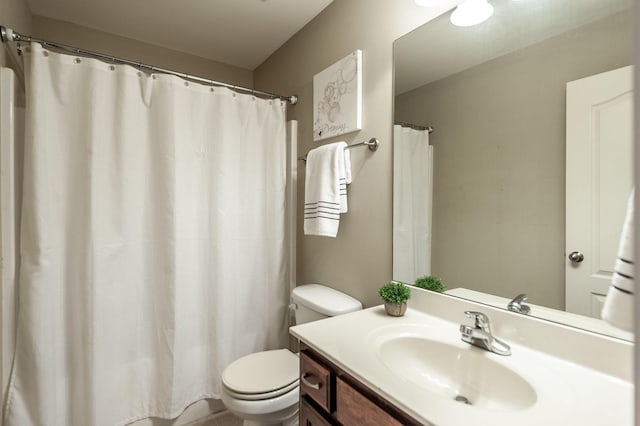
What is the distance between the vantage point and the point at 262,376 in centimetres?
143

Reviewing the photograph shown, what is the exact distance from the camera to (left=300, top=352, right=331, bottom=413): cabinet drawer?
94 cm

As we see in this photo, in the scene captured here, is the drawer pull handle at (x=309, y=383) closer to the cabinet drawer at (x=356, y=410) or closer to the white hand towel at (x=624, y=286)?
the cabinet drawer at (x=356, y=410)

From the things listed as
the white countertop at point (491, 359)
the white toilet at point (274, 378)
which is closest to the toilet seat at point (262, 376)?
the white toilet at point (274, 378)

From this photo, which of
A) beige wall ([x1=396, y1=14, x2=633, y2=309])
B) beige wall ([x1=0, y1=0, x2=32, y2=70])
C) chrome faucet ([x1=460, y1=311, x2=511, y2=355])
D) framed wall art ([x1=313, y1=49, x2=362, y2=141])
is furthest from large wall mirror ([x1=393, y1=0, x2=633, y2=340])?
beige wall ([x1=0, y1=0, x2=32, y2=70])

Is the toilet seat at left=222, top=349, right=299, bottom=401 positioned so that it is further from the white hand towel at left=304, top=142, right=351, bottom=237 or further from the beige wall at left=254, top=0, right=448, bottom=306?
the white hand towel at left=304, top=142, right=351, bottom=237

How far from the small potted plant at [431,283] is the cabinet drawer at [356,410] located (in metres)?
0.57

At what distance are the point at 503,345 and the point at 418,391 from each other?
0.39 metres

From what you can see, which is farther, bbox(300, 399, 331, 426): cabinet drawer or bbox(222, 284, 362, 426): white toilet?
bbox(222, 284, 362, 426): white toilet

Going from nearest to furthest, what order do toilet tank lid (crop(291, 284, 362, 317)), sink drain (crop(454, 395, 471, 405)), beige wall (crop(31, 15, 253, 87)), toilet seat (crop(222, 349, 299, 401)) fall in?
1. sink drain (crop(454, 395, 471, 405))
2. toilet seat (crop(222, 349, 299, 401))
3. toilet tank lid (crop(291, 284, 362, 317))
4. beige wall (crop(31, 15, 253, 87))

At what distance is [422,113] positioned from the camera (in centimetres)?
130

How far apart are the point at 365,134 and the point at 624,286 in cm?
127

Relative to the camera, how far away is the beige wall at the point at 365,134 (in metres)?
1.40

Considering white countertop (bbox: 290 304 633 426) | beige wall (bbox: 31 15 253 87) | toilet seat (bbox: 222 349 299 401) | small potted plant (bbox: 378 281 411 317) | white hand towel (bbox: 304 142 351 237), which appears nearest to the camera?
white countertop (bbox: 290 304 633 426)

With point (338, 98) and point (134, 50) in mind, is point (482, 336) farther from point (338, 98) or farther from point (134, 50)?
point (134, 50)
